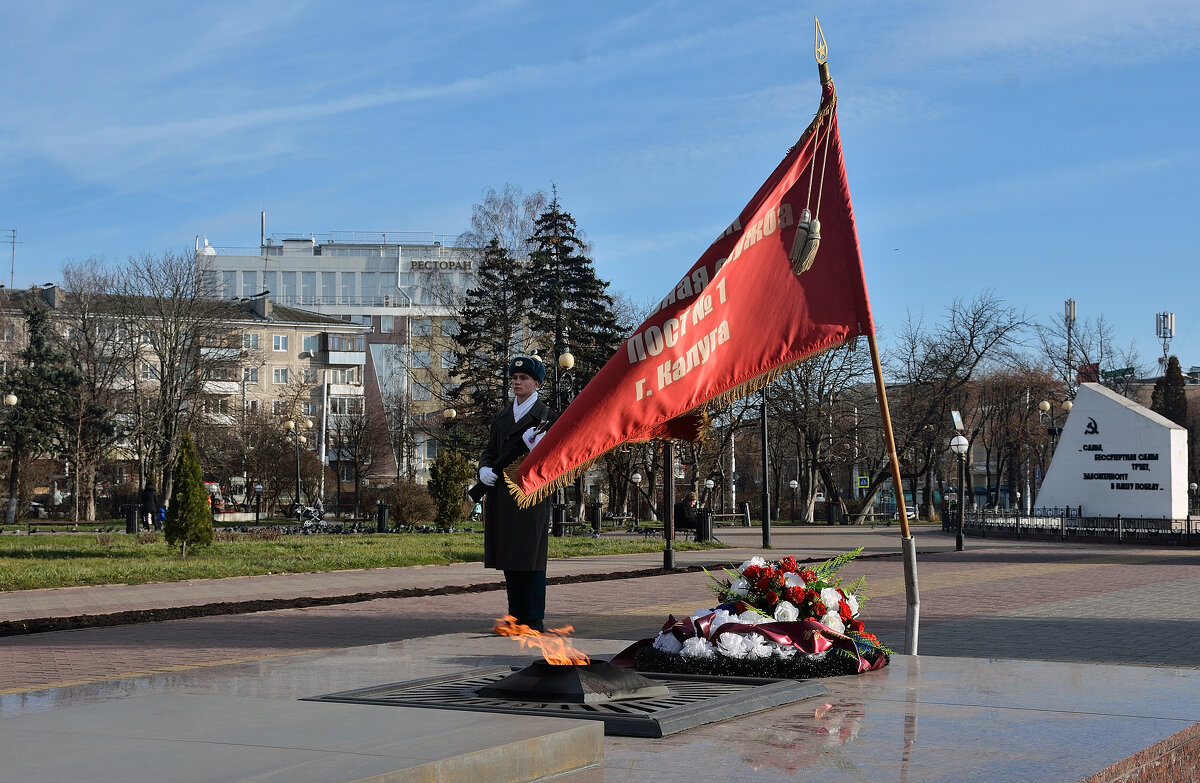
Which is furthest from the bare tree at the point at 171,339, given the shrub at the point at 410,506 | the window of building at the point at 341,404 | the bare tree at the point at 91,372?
the window of building at the point at 341,404

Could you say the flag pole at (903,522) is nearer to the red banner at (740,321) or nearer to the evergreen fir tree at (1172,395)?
the red banner at (740,321)

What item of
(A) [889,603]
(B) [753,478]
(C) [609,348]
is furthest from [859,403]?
(A) [889,603]

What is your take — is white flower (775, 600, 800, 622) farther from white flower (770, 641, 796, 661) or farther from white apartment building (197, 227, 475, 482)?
white apartment building (197, 227, 475, 482)

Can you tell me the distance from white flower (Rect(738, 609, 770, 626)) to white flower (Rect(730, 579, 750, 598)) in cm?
20

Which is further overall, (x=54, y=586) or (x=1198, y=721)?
(x=54, y=586)

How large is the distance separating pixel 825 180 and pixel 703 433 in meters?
2.02

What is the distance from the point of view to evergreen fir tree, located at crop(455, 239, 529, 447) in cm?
5128

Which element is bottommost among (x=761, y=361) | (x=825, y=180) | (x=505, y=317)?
(x=761, y=361)

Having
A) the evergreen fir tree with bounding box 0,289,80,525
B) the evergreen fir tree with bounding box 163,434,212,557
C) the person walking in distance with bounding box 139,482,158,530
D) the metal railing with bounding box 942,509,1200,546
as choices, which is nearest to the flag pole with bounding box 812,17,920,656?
the evergreen fir tree with bounding box 163,434,212,557

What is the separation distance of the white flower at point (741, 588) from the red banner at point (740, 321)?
1.44m

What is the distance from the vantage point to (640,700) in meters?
5.93

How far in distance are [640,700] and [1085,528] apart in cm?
3460

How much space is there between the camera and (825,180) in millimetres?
7672

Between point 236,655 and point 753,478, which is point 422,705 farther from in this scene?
point 753,478
